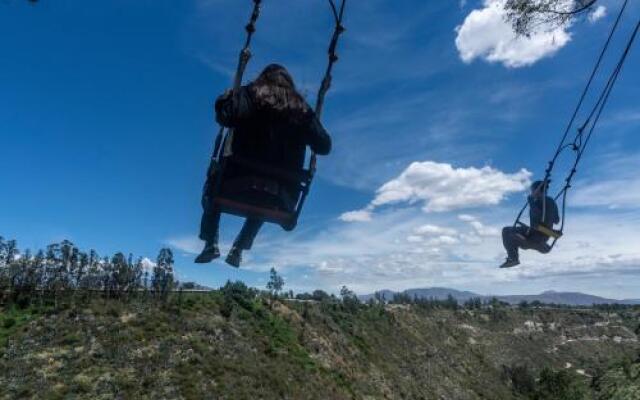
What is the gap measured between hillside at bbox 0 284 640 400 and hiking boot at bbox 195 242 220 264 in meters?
5.31

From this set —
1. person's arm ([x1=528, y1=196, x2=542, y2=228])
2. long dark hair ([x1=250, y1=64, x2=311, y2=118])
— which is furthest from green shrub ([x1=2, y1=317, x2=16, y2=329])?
person's arm ([x1=528, y1=196, x2=542, y2=228])

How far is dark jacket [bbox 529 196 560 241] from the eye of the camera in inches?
277

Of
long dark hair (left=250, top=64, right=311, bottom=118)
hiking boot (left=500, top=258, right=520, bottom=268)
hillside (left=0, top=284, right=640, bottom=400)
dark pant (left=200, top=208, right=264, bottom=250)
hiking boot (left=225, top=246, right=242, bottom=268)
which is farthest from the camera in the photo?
hillside (left=0, top=284, right=640, bottom=400)

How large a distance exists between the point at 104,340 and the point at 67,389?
28.8 feet

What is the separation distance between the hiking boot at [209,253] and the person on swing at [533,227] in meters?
4.52

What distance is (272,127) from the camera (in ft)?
20.3

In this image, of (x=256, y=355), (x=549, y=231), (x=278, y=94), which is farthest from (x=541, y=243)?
(x=256, y=355)

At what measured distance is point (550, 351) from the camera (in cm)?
11719

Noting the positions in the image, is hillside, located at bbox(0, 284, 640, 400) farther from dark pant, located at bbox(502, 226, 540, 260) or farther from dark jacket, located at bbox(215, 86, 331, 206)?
dark jacket, located at bbox(215, 86, 331, 206)

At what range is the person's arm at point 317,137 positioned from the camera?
6289 mm

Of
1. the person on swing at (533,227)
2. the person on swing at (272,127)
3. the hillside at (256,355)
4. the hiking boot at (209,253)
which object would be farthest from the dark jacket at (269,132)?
the hillside at (256,355)

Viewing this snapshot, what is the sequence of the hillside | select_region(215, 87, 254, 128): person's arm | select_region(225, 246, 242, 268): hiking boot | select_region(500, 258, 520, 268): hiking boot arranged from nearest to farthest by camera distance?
select_region(215, 87, 254, 128): person's arm
select_region(500, 258, 520, 268): hiking boot
select_region(225, 246, 242, 268): hiking boot
the hillside

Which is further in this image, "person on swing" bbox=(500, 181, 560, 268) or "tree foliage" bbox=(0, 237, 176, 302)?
"tree foliage" bbox=(0, 237, 176, 302)

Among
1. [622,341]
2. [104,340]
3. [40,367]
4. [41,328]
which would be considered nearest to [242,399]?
[104,340]
